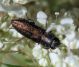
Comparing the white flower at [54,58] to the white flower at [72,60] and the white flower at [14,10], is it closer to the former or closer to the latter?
the white flower at [72,60]

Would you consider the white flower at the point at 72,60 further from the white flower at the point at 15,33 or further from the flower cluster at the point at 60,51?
the white flower at the point at 15,33

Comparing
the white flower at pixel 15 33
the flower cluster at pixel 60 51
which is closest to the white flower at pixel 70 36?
the flower cluster at pixel 60 51

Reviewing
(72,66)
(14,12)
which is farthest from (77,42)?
(14,12)

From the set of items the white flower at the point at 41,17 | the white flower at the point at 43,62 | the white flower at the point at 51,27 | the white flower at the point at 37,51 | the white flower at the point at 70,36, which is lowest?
the white flower at the point at 43,62

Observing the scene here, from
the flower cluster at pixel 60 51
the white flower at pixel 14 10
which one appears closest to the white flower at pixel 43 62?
the flower cluster at pixel 60 51

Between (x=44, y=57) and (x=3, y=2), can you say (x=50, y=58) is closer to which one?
(x=44, y=57)

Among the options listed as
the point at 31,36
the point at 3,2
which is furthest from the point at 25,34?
the point at 3,2

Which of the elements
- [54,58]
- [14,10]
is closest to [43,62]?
[54,58]

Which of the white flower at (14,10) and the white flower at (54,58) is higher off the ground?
the white flower at (14,10)

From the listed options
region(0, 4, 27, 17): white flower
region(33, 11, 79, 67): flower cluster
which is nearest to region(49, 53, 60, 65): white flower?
region(33, 11, 79, 67): flower cluster

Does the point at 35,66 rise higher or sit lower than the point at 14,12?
lower
